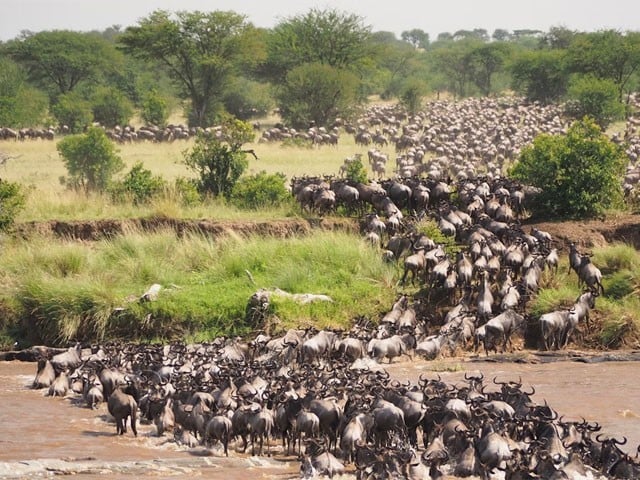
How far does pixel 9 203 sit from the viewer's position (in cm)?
2241

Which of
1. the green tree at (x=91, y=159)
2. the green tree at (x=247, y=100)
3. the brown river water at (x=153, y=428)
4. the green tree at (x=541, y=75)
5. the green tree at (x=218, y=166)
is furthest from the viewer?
the green tree at (x=541, y=75)

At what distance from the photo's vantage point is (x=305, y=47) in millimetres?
62656

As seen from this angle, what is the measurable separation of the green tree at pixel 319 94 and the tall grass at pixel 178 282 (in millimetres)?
31840

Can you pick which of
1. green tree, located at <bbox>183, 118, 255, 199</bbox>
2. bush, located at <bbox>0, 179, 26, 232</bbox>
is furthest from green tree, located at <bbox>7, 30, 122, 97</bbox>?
bush, located at <bbox>0, 179, 26, 232</bbox>

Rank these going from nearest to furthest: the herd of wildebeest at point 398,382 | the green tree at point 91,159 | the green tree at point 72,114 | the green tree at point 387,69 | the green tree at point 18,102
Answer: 1. the herd of wildebeest at point 398,382
2. the green tree at point 91,159
3. the green tree at point 18,102
4. the green tree at point 72,114
5. the green tree at point 387,69

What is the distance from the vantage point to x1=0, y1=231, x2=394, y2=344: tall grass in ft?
61.5

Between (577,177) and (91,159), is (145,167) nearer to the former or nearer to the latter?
(91,159)

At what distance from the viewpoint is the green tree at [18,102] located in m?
52.7

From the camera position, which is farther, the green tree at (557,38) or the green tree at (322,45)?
the green tree at (557,38)

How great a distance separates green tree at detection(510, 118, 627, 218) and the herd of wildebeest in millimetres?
593

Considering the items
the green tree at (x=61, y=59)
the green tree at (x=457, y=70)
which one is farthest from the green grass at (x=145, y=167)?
the green tree at (x=457, y=70)

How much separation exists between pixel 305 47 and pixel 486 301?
46394mm

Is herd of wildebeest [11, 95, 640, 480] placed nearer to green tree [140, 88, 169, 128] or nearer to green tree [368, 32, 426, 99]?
green tree [140, 88, 169, 128]

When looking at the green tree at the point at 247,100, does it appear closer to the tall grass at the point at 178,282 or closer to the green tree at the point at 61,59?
the green tree at the point at 61,59
